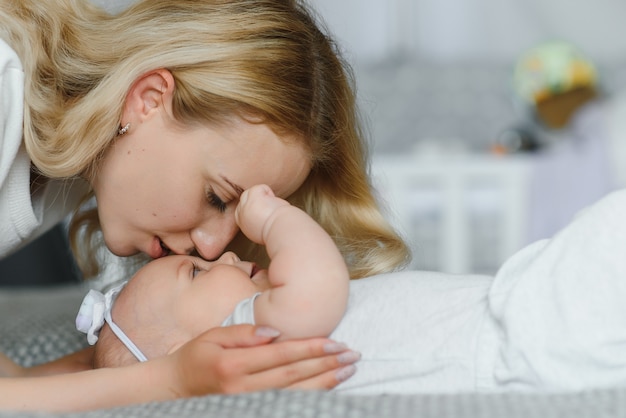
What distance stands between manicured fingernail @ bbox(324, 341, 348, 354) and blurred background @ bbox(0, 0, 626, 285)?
199cm

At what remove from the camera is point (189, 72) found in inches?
50.2

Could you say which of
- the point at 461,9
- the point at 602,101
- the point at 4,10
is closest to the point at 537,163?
the point at 602,101

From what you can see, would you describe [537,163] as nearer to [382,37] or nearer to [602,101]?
[602,101]

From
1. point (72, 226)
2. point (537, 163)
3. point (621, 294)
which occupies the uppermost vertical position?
point (621, 294)

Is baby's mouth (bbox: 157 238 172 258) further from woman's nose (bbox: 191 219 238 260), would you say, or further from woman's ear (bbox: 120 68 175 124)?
woman's ear (bbox: 120 68 175 124)

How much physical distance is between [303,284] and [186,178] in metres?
0.35

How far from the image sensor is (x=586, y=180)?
2.97 meters

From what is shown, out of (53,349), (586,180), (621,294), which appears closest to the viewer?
(621,294)

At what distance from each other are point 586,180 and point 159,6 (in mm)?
2000

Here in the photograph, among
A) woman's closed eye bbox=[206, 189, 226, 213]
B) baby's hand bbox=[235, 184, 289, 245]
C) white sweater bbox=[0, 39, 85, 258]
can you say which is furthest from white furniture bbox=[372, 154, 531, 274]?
baby's hand bbox=[235, 184, 289, 245]

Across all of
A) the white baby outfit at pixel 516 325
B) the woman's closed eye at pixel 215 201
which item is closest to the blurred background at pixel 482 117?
the woman's closed eye at pixel 215 201

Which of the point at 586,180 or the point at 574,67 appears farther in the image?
the point at 574,67

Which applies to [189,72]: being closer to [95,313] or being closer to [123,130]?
[123,130]

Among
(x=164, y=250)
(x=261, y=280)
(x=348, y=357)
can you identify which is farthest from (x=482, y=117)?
(x=348, y=357)
